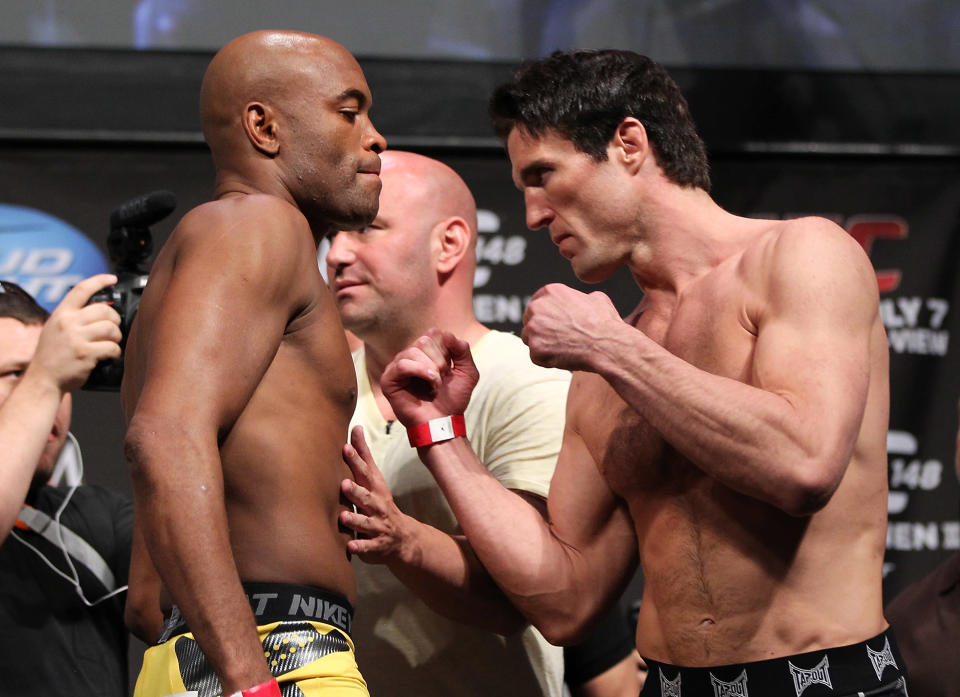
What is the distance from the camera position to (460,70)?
3295 millimetres

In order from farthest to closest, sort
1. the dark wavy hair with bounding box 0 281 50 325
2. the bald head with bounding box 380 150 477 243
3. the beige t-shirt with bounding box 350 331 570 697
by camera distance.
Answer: the bald head with bounding box 380 150 477 243 → the dark wavy hair with bounding box 0 281 50 325 → the beige t-shirt with bounding box 350 331 570 697

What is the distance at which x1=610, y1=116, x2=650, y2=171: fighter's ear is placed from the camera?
6.50 feet

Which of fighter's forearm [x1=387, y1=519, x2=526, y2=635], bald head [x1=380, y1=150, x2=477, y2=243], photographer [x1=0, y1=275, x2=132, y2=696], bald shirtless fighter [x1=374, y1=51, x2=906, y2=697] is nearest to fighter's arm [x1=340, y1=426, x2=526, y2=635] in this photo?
fighter's forearm [x1=387, y1=519, x2=526, y2=635]

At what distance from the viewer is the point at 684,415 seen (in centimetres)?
161

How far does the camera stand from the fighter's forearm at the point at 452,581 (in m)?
2.04

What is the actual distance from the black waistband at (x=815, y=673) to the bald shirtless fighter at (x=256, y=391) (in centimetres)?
53

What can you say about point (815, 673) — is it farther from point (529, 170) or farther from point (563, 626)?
point (529, 170)

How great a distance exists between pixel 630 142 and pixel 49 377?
Result: 3.64 feet

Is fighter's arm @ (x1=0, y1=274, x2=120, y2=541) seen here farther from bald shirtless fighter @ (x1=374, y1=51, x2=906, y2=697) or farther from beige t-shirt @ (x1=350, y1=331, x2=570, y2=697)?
beige t-shirt @ (x1=350, y1=331, x2=570, y2=697)

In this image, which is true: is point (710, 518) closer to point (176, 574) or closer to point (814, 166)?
point (176, 574)

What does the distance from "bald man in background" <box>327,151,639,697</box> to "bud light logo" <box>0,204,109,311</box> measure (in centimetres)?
92

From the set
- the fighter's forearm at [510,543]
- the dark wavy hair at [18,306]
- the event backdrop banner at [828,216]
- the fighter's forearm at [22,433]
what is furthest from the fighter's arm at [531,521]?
the event backdrop banner at [828,216]

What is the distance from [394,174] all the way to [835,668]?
1.54 m

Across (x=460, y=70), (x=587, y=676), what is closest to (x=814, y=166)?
(x=460, y=70)
